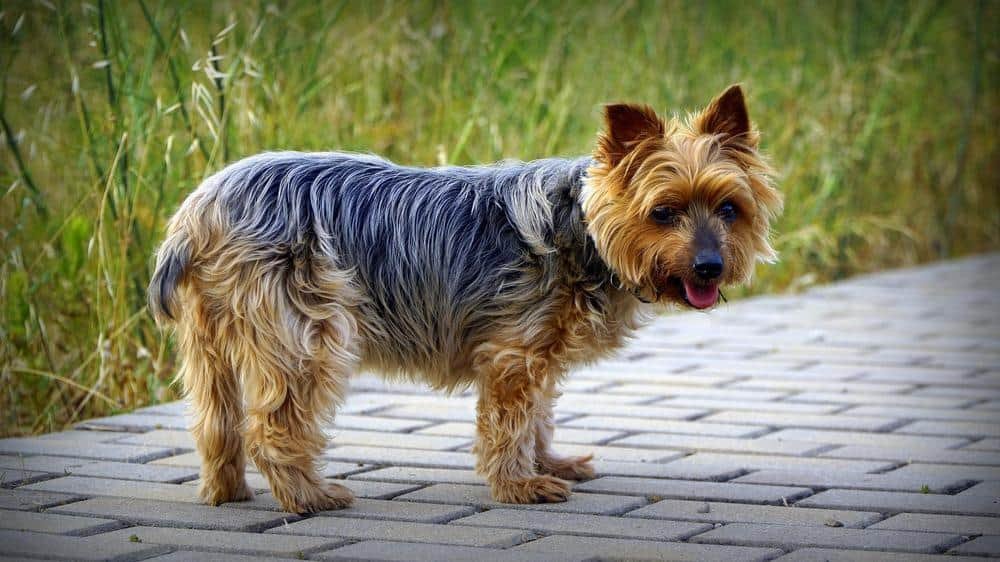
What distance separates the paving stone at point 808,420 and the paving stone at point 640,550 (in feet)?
6.19

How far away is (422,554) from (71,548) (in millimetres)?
950

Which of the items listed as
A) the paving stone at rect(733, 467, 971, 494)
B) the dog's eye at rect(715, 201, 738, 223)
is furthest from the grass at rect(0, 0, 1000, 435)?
the paving stone at rect(733, 467, 971, 494)

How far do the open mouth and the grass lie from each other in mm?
2396

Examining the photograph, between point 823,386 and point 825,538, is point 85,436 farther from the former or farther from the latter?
point 823,386

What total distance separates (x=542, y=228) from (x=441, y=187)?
38 centimetres

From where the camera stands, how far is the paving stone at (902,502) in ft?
14.0

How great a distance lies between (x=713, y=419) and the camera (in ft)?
18.7

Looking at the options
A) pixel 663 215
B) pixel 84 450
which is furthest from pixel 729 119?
pixel 84 450

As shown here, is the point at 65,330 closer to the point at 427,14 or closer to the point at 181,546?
the point at 181,546

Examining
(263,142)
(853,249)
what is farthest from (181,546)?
(853,249)

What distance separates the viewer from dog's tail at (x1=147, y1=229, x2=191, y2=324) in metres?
4.20

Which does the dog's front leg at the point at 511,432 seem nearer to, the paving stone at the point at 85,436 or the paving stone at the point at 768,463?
the paving stone at the point at 768,463

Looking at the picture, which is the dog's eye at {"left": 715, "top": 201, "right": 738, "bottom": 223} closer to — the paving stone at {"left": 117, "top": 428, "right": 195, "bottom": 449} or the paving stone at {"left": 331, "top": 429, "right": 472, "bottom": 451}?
the paving stone at {"left": 331, "top": 429, "right": 472, "bottom": 451}

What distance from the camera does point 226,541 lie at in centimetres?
382
